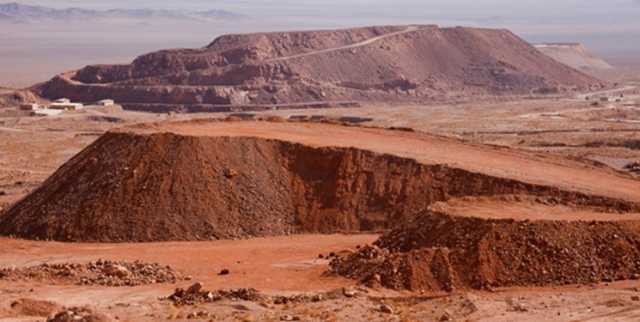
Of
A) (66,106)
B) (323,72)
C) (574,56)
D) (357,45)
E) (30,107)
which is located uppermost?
(574,56)

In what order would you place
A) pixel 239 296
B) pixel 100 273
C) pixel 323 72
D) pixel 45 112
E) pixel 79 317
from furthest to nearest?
pixel 323 72 → pixel 45 112 → pixel 100 273 → pixel 239 296 → pixel 79 317

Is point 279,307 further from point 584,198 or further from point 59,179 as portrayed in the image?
point 59,179

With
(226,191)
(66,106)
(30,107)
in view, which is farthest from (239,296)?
(30,107)

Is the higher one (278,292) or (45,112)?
(45,112)

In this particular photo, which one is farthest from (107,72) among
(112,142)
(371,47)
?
(112,142)

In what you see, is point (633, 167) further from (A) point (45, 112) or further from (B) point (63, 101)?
(B) point (63, 101)
